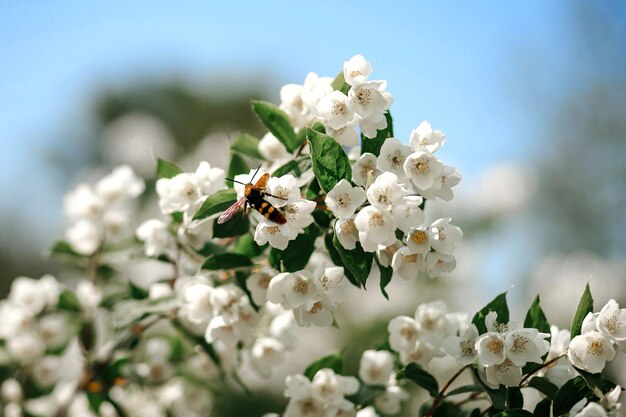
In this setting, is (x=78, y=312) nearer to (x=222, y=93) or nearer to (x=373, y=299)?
(x=373, y=299)

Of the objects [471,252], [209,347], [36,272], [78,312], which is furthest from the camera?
[36,272]

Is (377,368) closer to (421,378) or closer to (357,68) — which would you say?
(421,378)

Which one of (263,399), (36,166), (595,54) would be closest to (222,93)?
(36,166)

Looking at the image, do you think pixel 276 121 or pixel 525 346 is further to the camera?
pixel 276 121

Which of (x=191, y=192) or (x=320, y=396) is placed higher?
(x=191, y=192)

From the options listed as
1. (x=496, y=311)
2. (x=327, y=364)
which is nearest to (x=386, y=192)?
(x=496, y=311)

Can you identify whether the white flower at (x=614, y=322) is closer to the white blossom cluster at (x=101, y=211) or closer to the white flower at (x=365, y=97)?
the white flower at (x=365, y=97)
